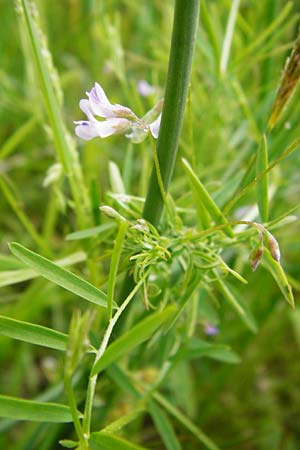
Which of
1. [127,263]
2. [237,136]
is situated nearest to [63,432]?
[127,263]

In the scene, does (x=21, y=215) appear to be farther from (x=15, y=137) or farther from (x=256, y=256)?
(x=256, y=256)

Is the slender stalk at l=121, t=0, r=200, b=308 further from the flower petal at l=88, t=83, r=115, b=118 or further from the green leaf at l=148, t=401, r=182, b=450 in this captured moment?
the green leaf at l=148, t=401, r=182, b=450

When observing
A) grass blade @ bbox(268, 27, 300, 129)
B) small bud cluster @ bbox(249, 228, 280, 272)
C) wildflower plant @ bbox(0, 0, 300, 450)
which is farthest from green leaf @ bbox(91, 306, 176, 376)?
grass blade @ bbox(268, 27, 300, 129)

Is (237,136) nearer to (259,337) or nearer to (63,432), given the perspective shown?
(259,337)

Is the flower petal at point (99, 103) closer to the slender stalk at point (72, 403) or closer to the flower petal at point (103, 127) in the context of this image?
the flower petal at point (103, 127)

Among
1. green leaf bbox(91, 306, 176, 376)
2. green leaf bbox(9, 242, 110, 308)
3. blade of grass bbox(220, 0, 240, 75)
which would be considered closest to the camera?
green leaf bbox(91, 306, 176, 376)

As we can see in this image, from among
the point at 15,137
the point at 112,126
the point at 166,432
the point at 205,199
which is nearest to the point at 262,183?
the point at 205,199
